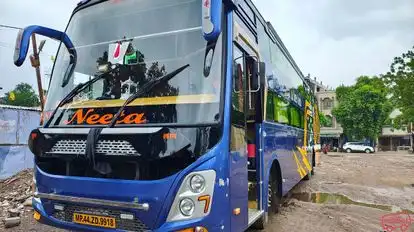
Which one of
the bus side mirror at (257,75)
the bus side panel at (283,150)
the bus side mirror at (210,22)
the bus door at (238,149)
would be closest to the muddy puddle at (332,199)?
the bus side panel at (283,150)

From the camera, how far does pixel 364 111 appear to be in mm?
48625

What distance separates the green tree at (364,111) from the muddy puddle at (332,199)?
137 ft

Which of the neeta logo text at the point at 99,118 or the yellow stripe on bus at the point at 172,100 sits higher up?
the yellow stripe on bus at the point at 172,100

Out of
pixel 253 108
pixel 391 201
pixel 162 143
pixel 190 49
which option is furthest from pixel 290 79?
pixel 162 143

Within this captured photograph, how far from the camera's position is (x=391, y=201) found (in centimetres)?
932

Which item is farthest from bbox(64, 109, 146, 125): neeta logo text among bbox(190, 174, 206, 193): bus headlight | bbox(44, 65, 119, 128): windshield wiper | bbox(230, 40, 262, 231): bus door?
bbox(230, 40, 262, 231): bus door

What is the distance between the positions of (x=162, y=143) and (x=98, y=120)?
871mm

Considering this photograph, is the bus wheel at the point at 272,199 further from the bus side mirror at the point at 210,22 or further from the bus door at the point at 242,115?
the bus side mirror at the point at 210,22

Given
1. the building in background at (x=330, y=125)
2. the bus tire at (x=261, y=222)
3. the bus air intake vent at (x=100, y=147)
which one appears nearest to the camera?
the bus air intake vent at (x=100, y=147)

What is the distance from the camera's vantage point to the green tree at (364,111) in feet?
158

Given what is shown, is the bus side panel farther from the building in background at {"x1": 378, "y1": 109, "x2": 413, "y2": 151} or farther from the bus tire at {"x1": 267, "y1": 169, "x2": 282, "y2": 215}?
the building in background at {"x1": 378, "y1": 109, "x2": 413, "y2": 151}

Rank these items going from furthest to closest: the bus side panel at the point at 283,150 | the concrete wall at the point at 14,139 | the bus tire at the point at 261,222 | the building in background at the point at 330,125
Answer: the building in background at the point at 330,125
the concrete wall at the point at 14,139
the bus side panel at the point at 283,150
the bus tire at the point at 261,222

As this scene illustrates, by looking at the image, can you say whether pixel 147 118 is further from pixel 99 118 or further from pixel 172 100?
pixel 99 118

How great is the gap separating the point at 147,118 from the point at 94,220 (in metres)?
1.16
